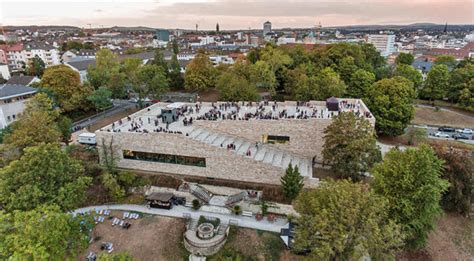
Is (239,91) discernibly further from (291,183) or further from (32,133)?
(32,133)

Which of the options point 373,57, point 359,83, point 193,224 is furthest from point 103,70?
point 373,57

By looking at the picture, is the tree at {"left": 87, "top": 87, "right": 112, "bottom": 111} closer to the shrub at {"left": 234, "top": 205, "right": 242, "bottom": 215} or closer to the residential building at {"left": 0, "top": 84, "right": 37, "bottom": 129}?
the residential building at {"left": 0, "top": 84, "right": 37, "bottom": 129}

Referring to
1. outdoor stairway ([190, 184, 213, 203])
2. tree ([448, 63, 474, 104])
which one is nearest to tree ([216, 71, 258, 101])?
outdoor stairway ([190, 184, 213, 203])

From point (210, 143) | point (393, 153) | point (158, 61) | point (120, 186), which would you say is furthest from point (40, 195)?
point (158, 61)

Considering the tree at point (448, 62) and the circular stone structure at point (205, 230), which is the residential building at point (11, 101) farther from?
the tree at point (448, 62)

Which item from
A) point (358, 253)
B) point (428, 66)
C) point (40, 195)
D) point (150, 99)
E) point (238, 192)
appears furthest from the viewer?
point (428, 66)

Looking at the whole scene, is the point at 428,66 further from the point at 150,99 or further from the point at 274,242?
the point at 274,242

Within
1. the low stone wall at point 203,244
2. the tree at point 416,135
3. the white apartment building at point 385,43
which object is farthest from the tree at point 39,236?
the white apartment building at point 385,43
